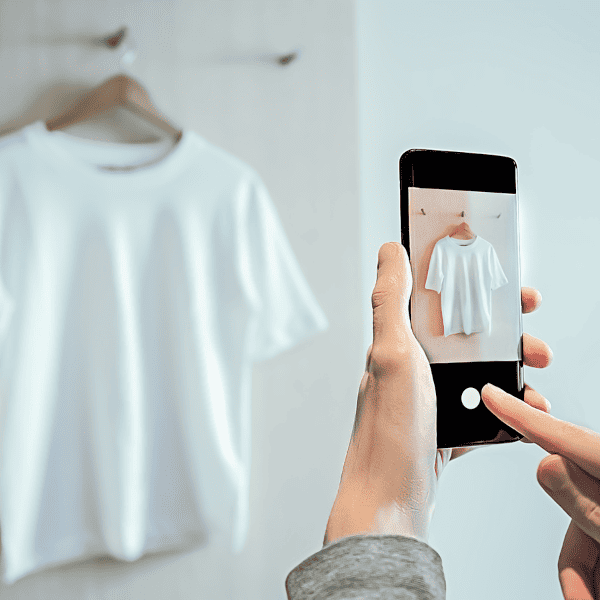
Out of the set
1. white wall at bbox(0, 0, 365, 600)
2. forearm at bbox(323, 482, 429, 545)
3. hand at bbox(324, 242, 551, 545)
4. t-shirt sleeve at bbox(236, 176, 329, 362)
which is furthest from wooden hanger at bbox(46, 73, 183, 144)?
forearm at bbox(323, 482, 429, 545)

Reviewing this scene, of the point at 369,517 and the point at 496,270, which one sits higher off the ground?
the point at 496,270

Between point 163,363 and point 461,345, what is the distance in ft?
1.27

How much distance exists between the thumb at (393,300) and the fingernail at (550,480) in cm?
13

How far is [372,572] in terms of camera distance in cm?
28

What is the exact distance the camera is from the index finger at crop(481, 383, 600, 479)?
0.29 metres

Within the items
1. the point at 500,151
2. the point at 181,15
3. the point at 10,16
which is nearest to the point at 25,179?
the point at 10,16

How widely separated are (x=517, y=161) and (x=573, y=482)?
0.73 m

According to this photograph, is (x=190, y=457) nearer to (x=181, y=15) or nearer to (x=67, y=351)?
(x=67, y=351)

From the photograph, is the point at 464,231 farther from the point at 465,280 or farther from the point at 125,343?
the point at 125,343

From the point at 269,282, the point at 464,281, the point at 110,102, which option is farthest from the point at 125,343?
the point at 464,281

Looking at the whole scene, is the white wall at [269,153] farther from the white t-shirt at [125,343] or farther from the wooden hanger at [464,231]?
the wooden hanger at [464,231]

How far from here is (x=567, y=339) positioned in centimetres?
91

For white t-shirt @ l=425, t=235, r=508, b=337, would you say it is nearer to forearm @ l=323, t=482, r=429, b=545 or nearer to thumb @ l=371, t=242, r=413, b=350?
thumb @ l=371, t=242, r=413, b=350

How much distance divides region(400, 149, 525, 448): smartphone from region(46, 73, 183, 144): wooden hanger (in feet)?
1.25
